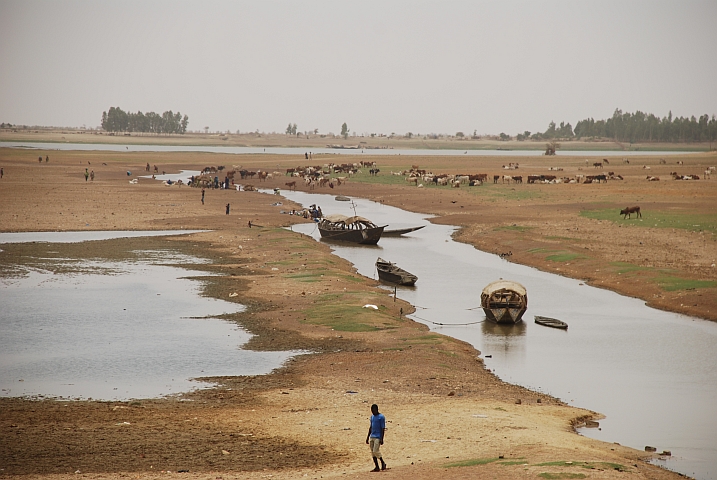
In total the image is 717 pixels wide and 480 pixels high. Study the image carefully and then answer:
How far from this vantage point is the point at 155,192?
3484 inches

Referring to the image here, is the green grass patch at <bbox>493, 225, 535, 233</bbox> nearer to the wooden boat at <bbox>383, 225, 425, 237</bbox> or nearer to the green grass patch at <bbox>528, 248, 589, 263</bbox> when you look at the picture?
the wooden boat at <bbox>383, 225, 425, 237</bbox>

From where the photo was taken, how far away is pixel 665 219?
6231 centimetres

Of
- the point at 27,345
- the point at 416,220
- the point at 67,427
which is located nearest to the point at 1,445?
the point at 67,427

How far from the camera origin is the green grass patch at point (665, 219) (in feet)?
189

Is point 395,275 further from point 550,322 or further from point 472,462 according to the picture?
point 472,462

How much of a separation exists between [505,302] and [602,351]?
191 inches

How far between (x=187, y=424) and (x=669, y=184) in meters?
83.3

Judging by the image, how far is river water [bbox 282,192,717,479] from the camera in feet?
68.8

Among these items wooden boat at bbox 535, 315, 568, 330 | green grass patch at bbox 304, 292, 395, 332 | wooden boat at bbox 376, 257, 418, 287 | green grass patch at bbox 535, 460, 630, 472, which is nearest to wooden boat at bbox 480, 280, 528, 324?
wooden boat at bbox 535, 315, 568, 330

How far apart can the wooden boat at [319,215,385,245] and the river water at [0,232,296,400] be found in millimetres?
15234

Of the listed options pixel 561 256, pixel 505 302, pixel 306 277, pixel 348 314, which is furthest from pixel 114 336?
pixel 561 256

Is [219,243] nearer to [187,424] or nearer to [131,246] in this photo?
[131,246]

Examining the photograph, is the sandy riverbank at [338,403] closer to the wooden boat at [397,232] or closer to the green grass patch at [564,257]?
the green grass patch at [564,257]

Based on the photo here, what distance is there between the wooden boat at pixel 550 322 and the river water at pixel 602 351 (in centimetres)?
31
